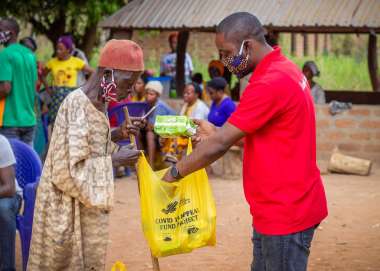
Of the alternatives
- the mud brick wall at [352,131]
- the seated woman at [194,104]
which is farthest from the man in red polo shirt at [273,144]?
the mud brick wall at [352,131]

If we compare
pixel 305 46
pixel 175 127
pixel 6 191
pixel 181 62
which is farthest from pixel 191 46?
pixel 175 127

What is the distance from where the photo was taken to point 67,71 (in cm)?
1054

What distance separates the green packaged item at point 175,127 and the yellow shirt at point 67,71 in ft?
21.4

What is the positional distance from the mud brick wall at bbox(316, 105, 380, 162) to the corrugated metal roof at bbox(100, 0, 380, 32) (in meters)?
1.20

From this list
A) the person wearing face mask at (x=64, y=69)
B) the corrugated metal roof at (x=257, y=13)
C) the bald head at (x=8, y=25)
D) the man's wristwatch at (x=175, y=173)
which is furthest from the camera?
the corrugated metal roof at (x=257, y=13)

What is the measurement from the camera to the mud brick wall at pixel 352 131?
1130 cm

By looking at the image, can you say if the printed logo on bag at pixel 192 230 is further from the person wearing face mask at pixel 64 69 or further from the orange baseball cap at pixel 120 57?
the person wearing face mask at pixel 64 69

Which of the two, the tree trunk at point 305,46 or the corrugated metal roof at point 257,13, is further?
the tree trunk at point 305,46

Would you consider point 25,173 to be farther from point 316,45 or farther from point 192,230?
point 316,45

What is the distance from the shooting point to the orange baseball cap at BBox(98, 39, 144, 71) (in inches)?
154

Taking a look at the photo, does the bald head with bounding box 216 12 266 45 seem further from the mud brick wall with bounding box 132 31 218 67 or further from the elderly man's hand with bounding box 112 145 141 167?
the mud brick wall with bounding box 132 31 218 67

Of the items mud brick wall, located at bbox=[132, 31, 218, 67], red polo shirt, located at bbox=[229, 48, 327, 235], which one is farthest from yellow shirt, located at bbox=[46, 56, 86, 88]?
mud brick wall, located at bbox=[132, 31, 218, 67]

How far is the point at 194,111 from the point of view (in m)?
10.3

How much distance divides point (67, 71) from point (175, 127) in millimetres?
6644
